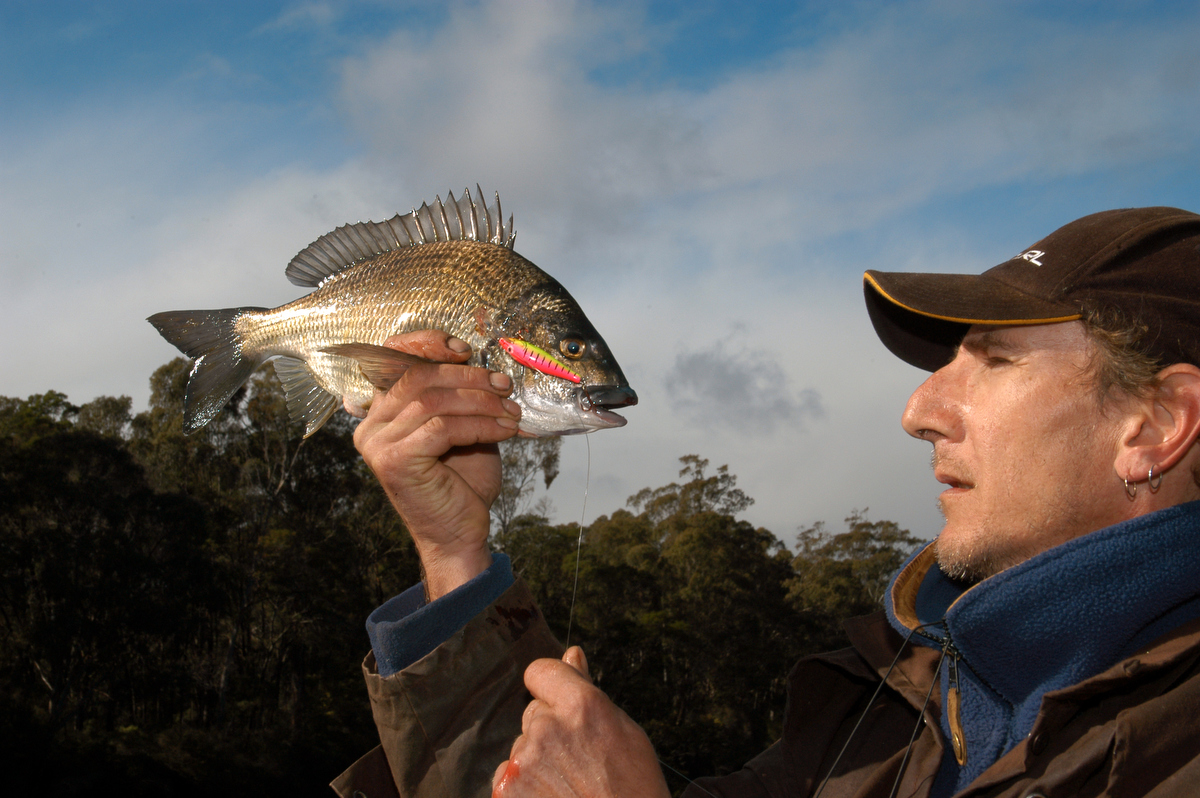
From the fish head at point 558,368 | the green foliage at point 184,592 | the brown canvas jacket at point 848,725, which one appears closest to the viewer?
the brown canvas jacket at point 848,725

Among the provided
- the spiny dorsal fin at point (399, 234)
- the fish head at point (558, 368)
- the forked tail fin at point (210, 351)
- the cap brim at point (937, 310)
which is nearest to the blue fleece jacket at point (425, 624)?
the fish head at point (558, 368)

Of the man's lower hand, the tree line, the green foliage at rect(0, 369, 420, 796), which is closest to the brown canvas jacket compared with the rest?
the man's lower hand

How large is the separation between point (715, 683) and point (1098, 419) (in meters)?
38.9

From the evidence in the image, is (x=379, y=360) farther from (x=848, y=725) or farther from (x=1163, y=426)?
(x=1163, y=426)

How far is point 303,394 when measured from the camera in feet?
9.03

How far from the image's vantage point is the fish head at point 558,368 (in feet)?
7.52

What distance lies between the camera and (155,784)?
23.7 metres

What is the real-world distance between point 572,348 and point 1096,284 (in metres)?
1.31

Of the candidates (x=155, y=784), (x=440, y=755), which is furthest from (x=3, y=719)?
(x=440, y=755)

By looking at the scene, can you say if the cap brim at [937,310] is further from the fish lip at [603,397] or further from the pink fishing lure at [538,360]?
the pink fishing lure at [538,360]

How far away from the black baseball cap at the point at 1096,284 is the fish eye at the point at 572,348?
830mm

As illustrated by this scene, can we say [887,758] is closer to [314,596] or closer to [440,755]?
[440,755]

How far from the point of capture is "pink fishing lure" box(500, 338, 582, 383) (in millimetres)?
2336

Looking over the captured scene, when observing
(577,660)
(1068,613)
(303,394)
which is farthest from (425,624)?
(1068,613)
